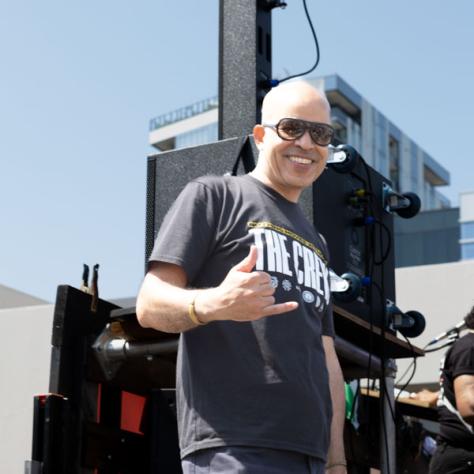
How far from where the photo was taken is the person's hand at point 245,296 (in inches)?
78.0

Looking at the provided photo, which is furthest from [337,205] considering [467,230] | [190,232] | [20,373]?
[467,230]

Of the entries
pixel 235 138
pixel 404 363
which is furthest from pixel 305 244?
pixel 404 363

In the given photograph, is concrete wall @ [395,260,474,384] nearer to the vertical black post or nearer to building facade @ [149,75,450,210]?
the vertical black post

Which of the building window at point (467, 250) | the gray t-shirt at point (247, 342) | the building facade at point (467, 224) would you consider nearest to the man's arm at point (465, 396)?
the gray t-shirt at point (247, 342)

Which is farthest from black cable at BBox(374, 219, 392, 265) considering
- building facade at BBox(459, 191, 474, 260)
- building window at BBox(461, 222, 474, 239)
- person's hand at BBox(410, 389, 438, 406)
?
building window at BBox(461, 222, 474, 239)

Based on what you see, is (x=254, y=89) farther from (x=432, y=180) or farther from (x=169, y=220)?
(x=432, y=180)

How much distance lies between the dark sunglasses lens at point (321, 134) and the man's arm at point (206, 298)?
20.1 inches

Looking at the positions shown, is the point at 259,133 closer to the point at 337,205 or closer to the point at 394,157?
the point at 337,205

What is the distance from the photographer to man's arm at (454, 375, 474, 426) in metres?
4.19

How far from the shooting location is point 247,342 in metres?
2.27

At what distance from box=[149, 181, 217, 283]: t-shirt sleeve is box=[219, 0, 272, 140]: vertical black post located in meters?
2.01

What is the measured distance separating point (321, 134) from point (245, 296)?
71cm

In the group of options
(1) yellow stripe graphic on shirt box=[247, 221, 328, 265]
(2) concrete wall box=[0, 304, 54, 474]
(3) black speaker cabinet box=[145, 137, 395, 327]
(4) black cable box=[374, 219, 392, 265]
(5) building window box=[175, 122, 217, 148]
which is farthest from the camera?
(5) building window box=[175, 122, 217, 148]

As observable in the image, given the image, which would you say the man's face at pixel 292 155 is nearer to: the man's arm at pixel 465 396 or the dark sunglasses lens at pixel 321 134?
the dark sunglasses lens at pixel 321 134
